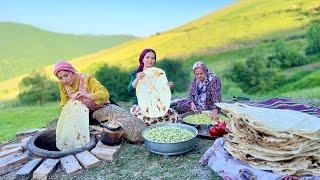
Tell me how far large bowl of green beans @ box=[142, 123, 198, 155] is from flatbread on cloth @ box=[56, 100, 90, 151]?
86 centimetres

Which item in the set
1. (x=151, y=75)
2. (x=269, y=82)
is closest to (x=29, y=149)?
(x=151, y=75)

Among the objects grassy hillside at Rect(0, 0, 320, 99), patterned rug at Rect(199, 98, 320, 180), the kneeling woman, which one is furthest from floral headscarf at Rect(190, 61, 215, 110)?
grassy hillside at Rect(0, 0, 320, 99)

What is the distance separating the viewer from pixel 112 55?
44.1 metres

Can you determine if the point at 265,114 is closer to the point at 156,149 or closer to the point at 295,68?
the point at 156,149

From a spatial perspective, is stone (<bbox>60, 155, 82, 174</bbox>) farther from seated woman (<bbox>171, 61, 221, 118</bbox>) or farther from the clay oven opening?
seated woman (<bbox>171, 61, 221, 118</bbox>)

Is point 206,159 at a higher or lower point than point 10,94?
higher

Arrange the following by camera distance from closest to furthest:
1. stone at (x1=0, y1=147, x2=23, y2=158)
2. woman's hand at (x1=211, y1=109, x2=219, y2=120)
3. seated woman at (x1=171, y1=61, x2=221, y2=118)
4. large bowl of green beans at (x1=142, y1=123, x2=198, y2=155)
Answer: large bowl of green beans at (x1=142, y1=123, x2=198, y2=155) → stone at (x1=0, y1=147, x2=23, y2=158) → woman's hand at (x1=211, y1=109, x2=219, y2=120) → seated woman at (x1=171, y1=61, x2=221, y2=118)

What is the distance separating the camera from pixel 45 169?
4.36m

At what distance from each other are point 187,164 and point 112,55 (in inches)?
1593

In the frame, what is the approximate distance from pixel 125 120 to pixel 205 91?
1.61 meters

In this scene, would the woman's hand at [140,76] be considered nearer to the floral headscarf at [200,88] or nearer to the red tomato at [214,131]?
the floral headscarf at [200,88]

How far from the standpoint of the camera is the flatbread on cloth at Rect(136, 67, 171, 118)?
561 cm

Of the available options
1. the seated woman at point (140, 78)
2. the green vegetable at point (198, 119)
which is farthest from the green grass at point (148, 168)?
the seated woman at point (140, 78)

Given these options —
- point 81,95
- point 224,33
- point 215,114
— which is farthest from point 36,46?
point 215,114
